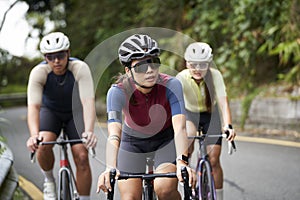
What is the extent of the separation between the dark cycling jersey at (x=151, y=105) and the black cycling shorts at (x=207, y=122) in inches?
57.0

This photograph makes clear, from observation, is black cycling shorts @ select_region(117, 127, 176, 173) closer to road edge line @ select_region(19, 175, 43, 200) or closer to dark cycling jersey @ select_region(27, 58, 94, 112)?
dark cycling jersey @ select_region(27, 58, 94, 112)

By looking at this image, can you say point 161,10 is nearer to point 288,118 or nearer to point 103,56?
point 103,56

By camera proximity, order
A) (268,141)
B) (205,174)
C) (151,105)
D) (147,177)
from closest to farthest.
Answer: (147,177) → (151,105) → (205,174) → (268,141)

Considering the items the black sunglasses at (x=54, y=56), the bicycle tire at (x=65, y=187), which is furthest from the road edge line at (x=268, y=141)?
the black sunglasses at (x=54, y=56)

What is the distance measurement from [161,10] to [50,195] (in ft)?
38.0

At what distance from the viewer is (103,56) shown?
16.8 metres

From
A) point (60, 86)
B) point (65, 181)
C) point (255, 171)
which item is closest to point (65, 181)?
point (65, 181)

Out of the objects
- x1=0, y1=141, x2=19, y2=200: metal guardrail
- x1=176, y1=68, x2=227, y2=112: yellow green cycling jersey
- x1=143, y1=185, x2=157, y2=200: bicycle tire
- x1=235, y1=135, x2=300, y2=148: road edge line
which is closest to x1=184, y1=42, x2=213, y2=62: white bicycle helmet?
x1=176, y1=68, x2=227, y2=112: yellow green cycling jersey

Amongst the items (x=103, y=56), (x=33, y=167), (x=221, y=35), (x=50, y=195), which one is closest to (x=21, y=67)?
(x=103, y=56)

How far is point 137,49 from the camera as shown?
11.8 ft

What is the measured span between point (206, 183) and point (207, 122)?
0.82m

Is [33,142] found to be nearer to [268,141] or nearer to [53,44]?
[53,44]

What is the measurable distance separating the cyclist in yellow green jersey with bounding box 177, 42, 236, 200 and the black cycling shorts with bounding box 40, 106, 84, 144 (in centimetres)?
126

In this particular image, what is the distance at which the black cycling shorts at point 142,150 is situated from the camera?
3.96 m
